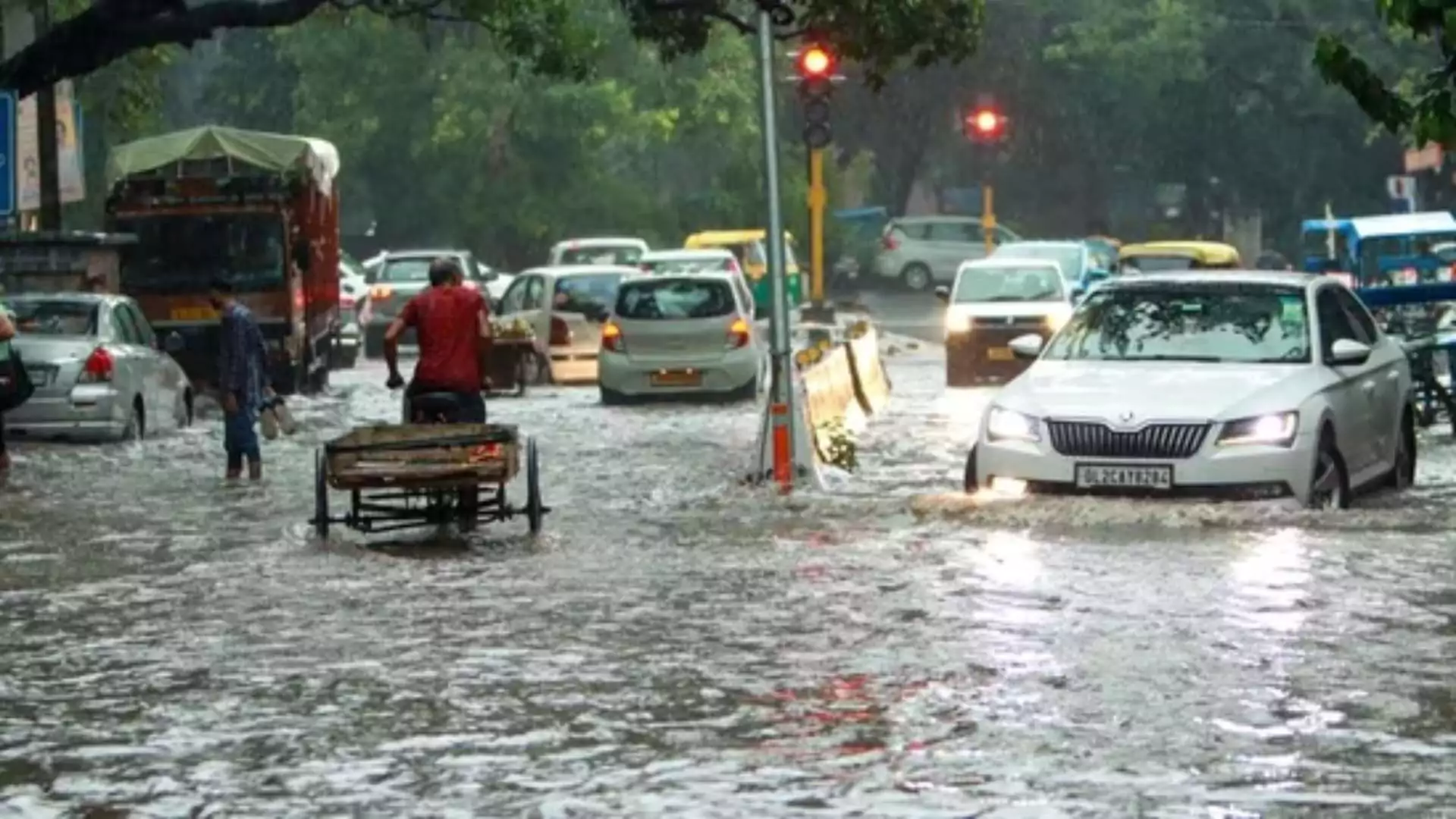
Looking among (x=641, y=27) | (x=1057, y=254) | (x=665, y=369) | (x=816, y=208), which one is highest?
(x=641, y=27)

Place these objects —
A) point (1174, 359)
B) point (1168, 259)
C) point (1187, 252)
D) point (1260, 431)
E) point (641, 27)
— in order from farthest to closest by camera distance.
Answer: point (1187, 252)
point (1168, 259)
point (641, 27)
point (1174, 359)
point (1260, 431)

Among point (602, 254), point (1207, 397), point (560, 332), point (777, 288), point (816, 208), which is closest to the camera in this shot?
point (1207, 397)

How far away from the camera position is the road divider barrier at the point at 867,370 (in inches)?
1309

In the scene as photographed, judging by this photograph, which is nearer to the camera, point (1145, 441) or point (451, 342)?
point (1145, 441)

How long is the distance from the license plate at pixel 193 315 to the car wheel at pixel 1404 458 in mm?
18271

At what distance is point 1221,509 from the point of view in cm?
1827

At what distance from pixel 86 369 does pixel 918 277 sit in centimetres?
5262

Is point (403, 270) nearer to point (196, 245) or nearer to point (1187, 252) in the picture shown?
point (1187, 252)

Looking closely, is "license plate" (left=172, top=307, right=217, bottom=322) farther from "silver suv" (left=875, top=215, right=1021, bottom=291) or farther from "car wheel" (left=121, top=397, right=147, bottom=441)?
"silver suv" (left=875, top=215, right=1021, bottom=291)

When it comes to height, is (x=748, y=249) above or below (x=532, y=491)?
above

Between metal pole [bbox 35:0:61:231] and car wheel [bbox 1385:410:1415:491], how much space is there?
1656 cm

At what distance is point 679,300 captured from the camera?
36.0 metres

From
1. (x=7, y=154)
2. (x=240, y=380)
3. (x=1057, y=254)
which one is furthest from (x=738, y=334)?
(x=1057, y=254)

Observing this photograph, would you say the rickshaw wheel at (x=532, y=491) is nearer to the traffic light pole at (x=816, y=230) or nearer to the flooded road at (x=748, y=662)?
the flooded road at (x=748, y=662)
